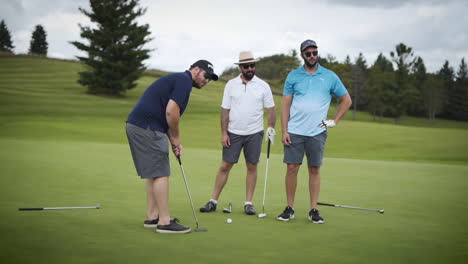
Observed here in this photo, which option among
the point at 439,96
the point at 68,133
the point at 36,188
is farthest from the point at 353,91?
the point at 36,188

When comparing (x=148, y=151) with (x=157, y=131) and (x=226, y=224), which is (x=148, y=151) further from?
(x=226, y=224)

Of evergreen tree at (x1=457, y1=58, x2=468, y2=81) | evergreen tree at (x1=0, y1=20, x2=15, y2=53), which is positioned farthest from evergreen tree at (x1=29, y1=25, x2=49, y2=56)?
evergreen tree at (x1=457, y1=58, x2=468, y2=81)

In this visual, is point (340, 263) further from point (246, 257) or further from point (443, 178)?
point (443, 178)

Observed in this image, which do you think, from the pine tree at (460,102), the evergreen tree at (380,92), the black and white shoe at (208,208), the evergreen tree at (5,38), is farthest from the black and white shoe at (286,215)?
the evergreen tree at (5,38)

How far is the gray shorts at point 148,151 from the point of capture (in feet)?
18.4

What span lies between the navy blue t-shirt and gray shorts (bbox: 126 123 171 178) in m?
0.08

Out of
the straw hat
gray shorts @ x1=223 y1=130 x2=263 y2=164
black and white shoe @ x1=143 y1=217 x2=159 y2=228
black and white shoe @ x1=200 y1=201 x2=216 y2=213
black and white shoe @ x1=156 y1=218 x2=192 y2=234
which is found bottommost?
black and white shoe @ x1=200 y1=201 x2=216 y2=213

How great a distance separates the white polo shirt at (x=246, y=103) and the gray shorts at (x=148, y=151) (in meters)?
1.82

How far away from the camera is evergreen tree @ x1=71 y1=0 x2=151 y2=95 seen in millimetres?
49344

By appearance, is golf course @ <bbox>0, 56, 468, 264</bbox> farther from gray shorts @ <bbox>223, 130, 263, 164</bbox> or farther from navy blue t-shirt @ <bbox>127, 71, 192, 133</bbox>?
navy blue t-shirt @ <bbox>127, 71, 192, 133</bbox>

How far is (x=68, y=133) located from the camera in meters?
26.4

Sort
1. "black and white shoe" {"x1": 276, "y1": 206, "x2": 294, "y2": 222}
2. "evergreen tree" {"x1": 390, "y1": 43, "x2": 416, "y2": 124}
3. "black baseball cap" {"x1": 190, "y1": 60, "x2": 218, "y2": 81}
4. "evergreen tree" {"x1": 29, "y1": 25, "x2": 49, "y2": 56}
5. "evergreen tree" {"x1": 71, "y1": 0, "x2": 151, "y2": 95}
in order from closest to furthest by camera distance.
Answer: "black baseball cap" {"x1": 190, "y1": 60, "x2": 218, "y2": 81}, "black and white shoe" {"x1": 276, "y1": 206, "x2": 294, "y2": 222}, "evergreen tree" {"x1": 71, "y1": 0, "x2": 151, "y2": 95}, "evergreen tree" {"x1": 390, "y1": 43, "x2": 416, "y2": 124}, "evergreen tree" {"x1": 29, "y1": 25, "x2": 49, "y2": 56}

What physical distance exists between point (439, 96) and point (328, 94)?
88.4 meters

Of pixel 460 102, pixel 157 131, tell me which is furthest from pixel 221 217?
pixel 460 102
